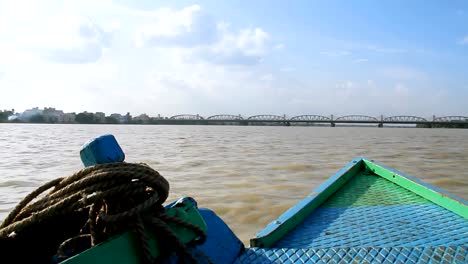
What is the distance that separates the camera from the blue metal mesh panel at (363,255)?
1.74 m

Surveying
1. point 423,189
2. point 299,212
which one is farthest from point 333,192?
point 299,212

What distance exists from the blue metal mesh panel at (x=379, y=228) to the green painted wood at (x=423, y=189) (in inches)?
1.9

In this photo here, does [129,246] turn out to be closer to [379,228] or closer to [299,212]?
[299,212]

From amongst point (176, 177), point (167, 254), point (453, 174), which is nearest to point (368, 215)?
point (167, 254)

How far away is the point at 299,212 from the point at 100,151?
155 cm

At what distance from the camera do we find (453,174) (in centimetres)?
Result: 660

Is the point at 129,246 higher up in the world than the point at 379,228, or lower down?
higher up

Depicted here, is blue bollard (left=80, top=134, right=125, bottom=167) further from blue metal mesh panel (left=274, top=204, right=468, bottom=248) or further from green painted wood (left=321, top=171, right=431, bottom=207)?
green painted wood (left=321, top=171, right=431, bottom=207)

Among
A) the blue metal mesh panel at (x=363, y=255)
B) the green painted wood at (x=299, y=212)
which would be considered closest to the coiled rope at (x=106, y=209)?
the blue metal mesh panel at (x=363, y=255)

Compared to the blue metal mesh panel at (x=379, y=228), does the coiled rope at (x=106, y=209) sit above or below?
above

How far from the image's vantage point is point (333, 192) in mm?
3158

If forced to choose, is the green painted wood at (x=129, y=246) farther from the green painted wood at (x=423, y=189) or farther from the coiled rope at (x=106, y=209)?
the green painted wood at (x=423, y=189)

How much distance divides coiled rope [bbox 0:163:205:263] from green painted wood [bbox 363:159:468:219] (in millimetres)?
1974

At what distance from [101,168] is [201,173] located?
220 inches
